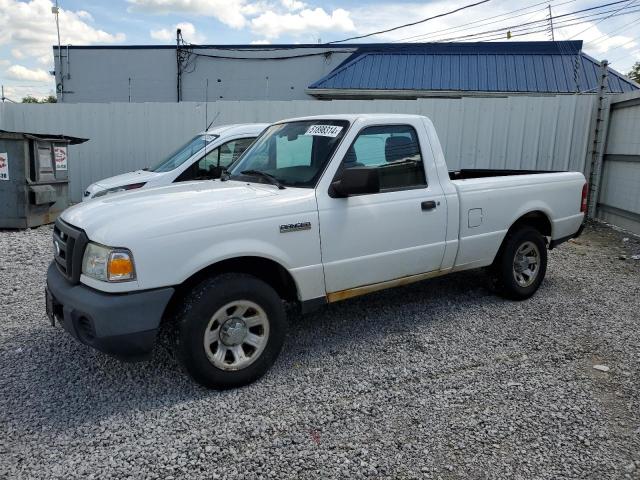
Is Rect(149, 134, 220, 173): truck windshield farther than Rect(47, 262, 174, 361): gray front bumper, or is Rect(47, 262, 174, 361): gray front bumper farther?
Rect(149, 134, 220, 173): truck windshield

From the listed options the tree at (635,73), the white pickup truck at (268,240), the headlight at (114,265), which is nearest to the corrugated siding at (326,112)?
the white pickup truck at (268,240)

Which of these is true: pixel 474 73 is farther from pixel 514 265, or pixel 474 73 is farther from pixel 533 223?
pixel 514 265

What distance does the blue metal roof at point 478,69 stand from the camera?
1744 cm

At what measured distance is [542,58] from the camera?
60.8ft

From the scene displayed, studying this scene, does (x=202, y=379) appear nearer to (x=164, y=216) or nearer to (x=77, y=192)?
(x=164, y=216)

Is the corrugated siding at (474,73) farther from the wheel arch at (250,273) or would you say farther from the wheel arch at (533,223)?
the wheel arch at (250,273)

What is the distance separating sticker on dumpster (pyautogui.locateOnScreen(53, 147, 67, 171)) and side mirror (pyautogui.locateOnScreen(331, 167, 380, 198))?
25.3 feet

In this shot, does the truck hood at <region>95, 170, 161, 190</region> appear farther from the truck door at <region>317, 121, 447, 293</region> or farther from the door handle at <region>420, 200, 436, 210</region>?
the door handle at <region>420, 200, 436, 210</region>

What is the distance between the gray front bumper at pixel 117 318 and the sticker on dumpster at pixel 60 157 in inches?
290

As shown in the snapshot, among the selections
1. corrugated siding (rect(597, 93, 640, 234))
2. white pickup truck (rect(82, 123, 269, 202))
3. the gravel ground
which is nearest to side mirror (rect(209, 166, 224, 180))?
white pickup truck (rect(82, 123, 269, 202))

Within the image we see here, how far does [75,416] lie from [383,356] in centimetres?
224

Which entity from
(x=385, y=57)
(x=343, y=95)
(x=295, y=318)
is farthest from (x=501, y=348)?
(x=385, y=57)

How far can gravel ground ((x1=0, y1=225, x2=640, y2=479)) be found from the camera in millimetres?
2822

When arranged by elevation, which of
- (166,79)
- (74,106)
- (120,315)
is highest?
(166,79)
